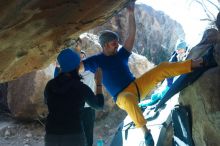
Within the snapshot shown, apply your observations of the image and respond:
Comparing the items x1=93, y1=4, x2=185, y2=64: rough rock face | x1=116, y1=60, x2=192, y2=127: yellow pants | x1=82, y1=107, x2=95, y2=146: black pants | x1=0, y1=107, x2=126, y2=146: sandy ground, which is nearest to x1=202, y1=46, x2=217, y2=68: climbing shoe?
x1=116, y1=60, x2=192, y2=127: yellow pants

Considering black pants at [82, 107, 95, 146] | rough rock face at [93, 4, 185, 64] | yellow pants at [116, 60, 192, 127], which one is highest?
rough rock face at [93, 4, 185, 64]

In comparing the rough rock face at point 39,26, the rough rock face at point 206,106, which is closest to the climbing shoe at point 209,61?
the rough rock face at point 206,106

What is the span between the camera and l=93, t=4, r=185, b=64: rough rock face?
53.7 ft

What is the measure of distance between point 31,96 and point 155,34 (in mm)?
7366

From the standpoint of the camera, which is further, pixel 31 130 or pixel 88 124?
pixel 31 130

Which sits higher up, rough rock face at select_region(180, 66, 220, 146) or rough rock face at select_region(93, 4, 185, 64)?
rough rock face at select_region(93, 4, 185, 64)

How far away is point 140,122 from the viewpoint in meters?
5.30

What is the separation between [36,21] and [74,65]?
0.61m

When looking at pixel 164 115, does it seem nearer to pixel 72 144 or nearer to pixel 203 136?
pixel 203 136

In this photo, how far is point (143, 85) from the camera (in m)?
5.62

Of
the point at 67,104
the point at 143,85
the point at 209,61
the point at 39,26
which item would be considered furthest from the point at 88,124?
the point at 209,61

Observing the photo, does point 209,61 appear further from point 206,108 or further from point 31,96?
point 31,96

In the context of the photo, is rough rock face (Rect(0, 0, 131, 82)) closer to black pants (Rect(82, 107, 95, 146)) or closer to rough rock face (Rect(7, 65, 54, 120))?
black pants (Rect(82, 107, 95, 146))

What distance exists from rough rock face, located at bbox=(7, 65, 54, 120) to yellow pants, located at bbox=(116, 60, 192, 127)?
5.77m
